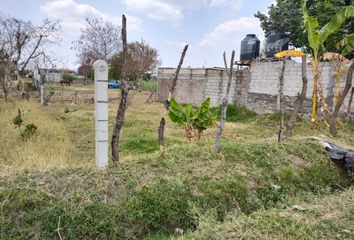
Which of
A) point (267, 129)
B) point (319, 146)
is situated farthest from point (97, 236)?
point (267, 129)

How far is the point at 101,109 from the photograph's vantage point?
334 centimetres

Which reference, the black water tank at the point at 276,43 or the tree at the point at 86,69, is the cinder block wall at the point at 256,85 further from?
the tree at the point at 86,69

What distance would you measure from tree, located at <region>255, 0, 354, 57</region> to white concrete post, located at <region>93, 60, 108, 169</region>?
1235cm

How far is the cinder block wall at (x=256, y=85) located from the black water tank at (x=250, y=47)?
5.68 feet

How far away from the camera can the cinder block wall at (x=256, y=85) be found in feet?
30.4

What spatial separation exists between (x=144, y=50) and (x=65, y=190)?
102 ft

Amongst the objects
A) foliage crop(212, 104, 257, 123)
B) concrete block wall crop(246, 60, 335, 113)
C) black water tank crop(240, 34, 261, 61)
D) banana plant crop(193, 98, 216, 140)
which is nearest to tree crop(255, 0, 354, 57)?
black water tank crop(240, 34, 261, 61)

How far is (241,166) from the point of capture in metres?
3.81

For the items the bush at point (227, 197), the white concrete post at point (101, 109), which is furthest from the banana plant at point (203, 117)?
the white concrete post at point (101, 109)

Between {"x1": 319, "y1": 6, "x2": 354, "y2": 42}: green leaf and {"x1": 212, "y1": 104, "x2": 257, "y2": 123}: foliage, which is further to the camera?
{"x1": 212, "y1": 104, "x2": 257, "y2": 123}: foliage

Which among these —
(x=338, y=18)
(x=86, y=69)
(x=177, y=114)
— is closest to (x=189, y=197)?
(x=177, y=114)

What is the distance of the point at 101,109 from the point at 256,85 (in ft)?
32.1

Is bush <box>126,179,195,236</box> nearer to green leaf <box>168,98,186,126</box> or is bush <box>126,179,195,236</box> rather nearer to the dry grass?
the dry grass

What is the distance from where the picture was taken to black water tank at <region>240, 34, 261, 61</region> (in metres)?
15.0
